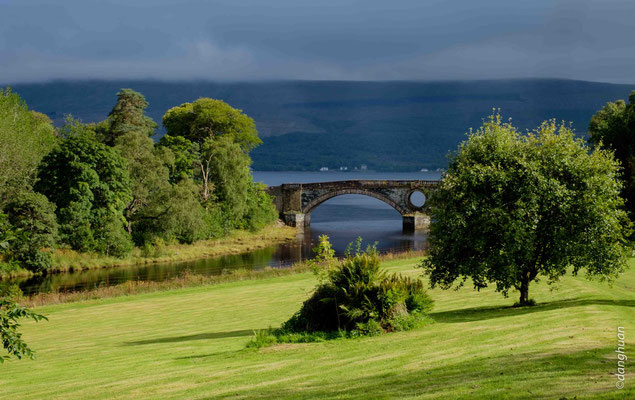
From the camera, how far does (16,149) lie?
6850 cm

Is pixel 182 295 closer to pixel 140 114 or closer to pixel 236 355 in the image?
pixel 236 355

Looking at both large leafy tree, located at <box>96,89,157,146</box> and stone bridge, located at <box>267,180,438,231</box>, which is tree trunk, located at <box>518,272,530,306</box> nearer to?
large leafy tree, located at <box>96,89,157,146</box>

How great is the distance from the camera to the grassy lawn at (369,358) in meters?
13.9

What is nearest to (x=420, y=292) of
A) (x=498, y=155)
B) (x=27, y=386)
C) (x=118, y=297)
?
(x=498, y=155)

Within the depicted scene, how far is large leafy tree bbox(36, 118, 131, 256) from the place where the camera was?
6994cm

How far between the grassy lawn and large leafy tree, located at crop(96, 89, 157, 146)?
6305 cm

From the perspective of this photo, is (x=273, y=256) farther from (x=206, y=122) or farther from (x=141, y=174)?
(x=206, y=122)

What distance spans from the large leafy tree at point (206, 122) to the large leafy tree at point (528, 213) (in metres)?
78.2

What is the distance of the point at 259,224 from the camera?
10131 centimetres

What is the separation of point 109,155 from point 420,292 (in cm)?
5692

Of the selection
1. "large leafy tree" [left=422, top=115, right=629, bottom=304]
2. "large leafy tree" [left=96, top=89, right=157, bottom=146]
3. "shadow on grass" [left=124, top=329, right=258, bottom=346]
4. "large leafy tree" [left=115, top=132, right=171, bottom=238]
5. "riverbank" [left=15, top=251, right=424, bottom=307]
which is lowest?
"riverbank" [left=15, top=251, right=424, bottom=307]

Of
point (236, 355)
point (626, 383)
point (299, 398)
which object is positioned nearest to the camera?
point (626, 383)

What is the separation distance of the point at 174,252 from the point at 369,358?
64.1m

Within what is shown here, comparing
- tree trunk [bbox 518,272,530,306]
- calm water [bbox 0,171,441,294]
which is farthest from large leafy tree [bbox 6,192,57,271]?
tree trunk [bbox 518,272,530,306]
